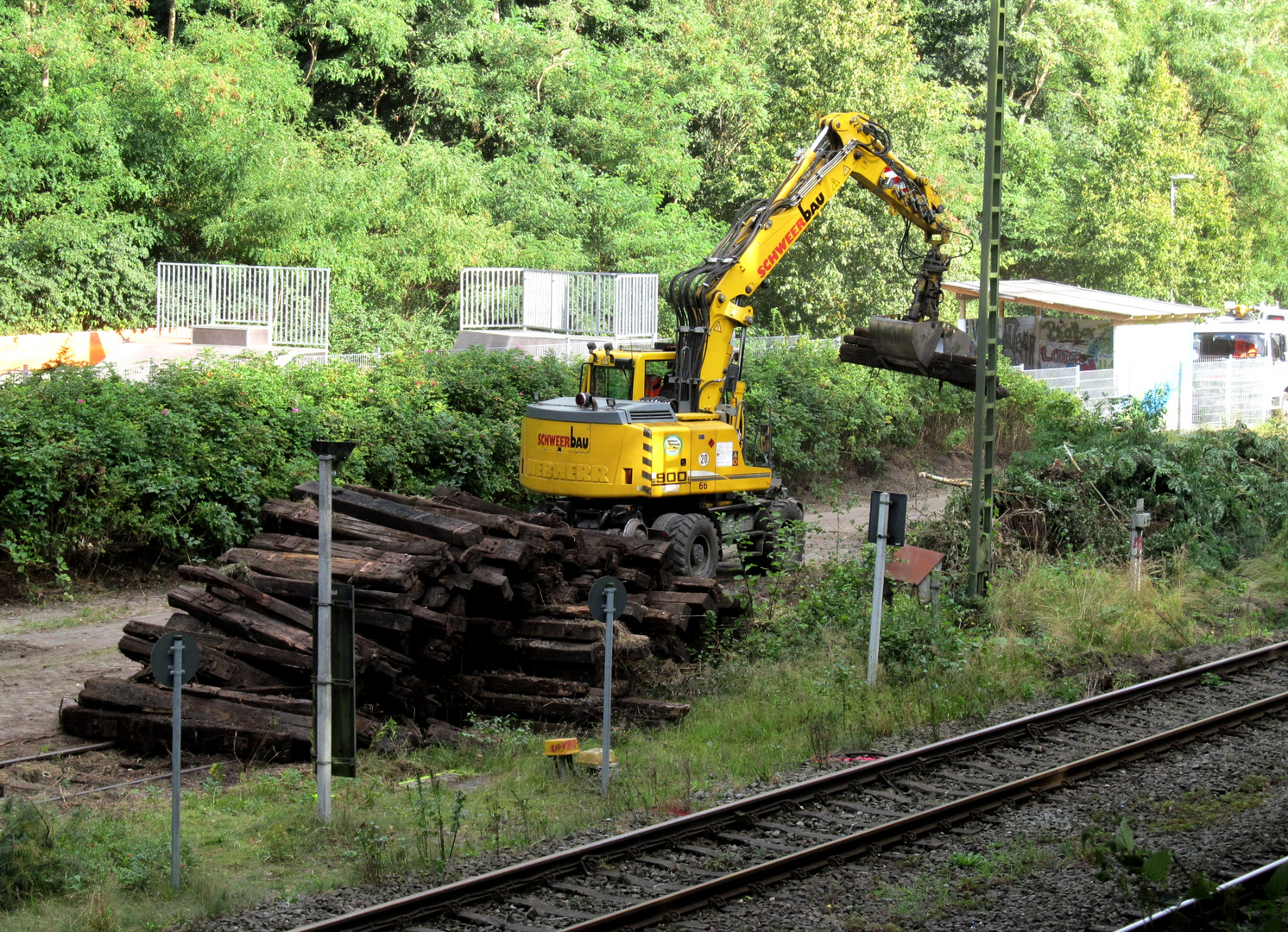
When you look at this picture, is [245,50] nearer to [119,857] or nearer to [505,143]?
[505,143]

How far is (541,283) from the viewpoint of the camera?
92.1 feet

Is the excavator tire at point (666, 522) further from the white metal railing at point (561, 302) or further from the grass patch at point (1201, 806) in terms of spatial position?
the white metal railing at point (561, 302)

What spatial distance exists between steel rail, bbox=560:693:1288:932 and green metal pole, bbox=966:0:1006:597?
12.3 feet

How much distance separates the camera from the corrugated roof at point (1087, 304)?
35.0 m

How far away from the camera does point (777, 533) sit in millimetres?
17359

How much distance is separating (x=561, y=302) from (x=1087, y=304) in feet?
51.0

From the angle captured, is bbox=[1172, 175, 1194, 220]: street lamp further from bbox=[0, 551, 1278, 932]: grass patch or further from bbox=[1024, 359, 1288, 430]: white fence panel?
bbox=[0, 551, 1278, 932]: grass patch

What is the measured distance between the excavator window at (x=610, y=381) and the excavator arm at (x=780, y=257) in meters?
0.71

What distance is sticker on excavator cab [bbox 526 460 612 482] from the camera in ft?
54.6

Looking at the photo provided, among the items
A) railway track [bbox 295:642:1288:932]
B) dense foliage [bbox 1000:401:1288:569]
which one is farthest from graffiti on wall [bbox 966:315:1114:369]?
railway track [bbox 295:642:1288:932]

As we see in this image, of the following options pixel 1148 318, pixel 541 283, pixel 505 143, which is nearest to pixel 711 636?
pixel 541 283

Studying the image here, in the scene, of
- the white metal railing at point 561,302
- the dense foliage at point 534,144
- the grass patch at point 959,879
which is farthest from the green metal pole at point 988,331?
the dense foliage at point 534,144

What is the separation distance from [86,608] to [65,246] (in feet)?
55.9

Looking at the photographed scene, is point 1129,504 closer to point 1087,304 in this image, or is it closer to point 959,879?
point 959,879
